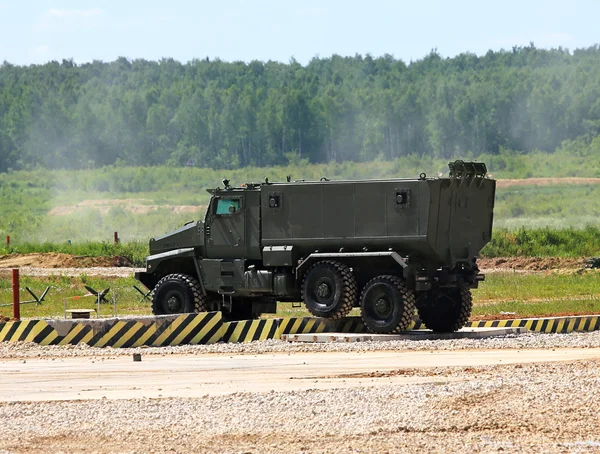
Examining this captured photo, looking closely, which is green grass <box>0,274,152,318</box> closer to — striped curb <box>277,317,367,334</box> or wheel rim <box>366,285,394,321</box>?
striped curb <box>277,317,367,334</box>

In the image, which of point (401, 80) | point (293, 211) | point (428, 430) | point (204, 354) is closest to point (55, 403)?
point (428, 430)

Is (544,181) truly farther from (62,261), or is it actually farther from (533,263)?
(62,261)

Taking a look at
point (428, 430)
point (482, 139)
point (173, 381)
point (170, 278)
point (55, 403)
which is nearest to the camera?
point (428, 430)

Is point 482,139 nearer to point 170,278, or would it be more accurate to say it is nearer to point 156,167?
point 156,167

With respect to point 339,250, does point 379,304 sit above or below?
below

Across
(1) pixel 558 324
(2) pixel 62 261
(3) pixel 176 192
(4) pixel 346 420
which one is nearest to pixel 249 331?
(1) pixel 558 324

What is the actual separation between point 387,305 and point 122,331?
4788 millimetres

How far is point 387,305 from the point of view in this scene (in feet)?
75.3

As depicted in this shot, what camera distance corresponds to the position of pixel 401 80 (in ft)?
436

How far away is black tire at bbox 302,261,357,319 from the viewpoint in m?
23.1

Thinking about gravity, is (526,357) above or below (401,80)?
below

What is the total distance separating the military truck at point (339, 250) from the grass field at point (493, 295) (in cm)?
423

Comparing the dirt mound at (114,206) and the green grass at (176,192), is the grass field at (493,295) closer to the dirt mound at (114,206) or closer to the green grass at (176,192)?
the green grass at (176,192)

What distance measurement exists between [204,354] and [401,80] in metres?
114
